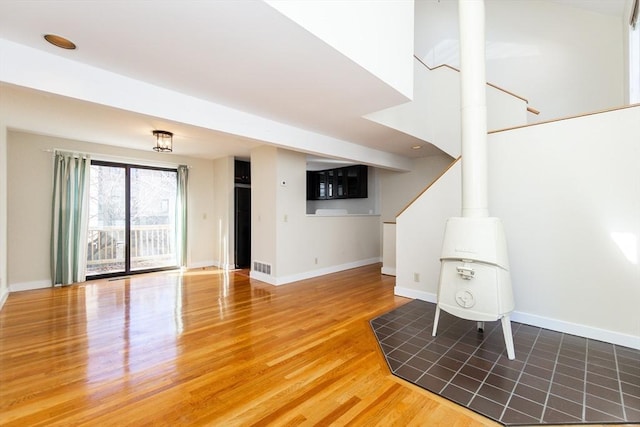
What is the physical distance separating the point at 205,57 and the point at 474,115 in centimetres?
238

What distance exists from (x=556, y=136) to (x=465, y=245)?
1560 mm

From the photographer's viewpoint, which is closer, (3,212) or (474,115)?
(474,115)

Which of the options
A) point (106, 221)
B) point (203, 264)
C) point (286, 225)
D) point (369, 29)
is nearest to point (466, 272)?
point (369, 29)

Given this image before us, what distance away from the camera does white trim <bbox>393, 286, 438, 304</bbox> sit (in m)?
3.66

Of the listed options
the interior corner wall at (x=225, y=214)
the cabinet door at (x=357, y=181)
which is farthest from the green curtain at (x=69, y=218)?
the cabinet door at (x=357, y=181)

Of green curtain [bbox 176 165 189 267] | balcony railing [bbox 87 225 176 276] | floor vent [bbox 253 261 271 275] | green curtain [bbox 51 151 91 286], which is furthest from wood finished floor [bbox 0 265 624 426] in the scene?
green curtain [bbox 176 165 189 267]

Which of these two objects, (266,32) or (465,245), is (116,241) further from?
(465,245)

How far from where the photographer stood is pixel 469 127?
8.40 ft

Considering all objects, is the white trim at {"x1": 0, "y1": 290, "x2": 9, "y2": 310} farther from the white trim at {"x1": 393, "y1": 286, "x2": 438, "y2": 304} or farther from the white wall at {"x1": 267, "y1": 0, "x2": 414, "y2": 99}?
the white trim at {"x1": 393, "y1": 286, "x2": 438, "y2": 304}

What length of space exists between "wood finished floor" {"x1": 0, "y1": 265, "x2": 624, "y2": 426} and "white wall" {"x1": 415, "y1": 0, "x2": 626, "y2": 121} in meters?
4.50

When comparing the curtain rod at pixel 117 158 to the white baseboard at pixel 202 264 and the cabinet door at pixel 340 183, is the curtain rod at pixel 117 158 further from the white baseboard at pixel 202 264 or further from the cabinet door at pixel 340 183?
the cabinet door at pixel 340 183

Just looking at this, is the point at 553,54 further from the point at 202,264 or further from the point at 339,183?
the point at 202,264

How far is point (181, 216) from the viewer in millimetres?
5770

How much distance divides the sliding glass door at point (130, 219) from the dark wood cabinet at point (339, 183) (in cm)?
340
